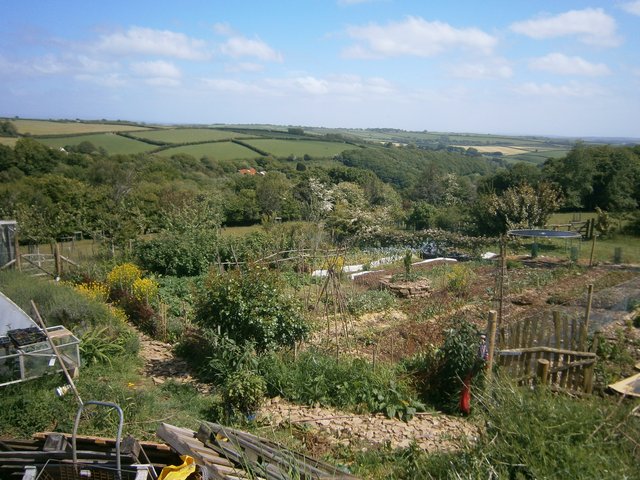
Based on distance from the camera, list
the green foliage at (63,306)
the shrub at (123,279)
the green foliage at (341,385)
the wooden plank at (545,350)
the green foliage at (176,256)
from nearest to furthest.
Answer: the wooden plank at (545,350)
the green foliage at (341,385)
the green foliage at (63,306)
the shrub at (123,279)
the green foliage at (176,256)

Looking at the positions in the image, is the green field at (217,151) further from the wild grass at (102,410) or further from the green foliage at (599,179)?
the wild grass at (102,410)

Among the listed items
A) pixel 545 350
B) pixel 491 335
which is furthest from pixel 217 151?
pixel 545 350

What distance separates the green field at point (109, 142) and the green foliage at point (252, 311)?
5039 cm

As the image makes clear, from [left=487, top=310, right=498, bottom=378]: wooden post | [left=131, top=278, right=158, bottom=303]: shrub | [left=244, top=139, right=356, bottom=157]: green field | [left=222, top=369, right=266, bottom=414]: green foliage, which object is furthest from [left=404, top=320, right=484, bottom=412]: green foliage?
[left=244, top=139, right=356, bottom=157]: green field

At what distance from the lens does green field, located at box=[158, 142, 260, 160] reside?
57.6m

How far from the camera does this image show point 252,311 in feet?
23.0

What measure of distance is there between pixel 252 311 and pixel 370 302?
4.39 metres

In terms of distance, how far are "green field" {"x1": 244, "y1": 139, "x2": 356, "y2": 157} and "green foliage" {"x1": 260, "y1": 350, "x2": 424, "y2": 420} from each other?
5740 centimetres

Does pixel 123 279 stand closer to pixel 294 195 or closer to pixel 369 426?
pixel 369 426

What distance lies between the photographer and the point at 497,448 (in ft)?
9.76

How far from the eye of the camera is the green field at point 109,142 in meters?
54.1

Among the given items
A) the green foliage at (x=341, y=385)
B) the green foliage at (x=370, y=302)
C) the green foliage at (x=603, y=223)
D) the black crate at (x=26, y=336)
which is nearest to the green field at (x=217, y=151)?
the green foliage at (x=603, y=223)

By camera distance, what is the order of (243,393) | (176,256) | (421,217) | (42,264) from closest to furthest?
(243,393), (176,256), (42,264), (421,217)

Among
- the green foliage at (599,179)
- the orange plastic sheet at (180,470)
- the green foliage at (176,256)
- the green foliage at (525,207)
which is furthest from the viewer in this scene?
the green foliage at (599,179)
